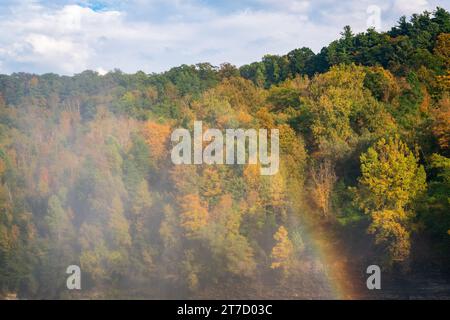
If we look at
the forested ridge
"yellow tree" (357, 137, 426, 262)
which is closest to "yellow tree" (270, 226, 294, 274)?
the forested ridge

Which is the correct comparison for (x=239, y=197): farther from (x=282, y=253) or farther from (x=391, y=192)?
(x=391, y=192)

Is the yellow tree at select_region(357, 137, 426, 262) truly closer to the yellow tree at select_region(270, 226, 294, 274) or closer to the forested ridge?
the forested ridge

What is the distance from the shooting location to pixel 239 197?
3195 centimetres

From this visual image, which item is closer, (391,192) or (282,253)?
(391,192)

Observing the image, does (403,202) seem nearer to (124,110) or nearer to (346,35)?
(124,110)

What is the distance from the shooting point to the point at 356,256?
98.6 ft

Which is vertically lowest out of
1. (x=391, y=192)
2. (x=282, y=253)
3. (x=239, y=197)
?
(x=282, y=253)

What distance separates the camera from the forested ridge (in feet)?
97.3

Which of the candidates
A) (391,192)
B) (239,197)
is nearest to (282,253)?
Answer: (239,197)

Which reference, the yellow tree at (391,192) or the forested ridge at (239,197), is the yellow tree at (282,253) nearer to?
the forested ridge at (239,197)

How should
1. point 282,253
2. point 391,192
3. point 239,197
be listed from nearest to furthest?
point 391,192 < point 282,253 < point 239,197

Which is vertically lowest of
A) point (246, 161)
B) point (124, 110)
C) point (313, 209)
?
point (313, 209)

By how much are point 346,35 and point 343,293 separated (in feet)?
95.7

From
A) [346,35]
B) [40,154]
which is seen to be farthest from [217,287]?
[346,35]
